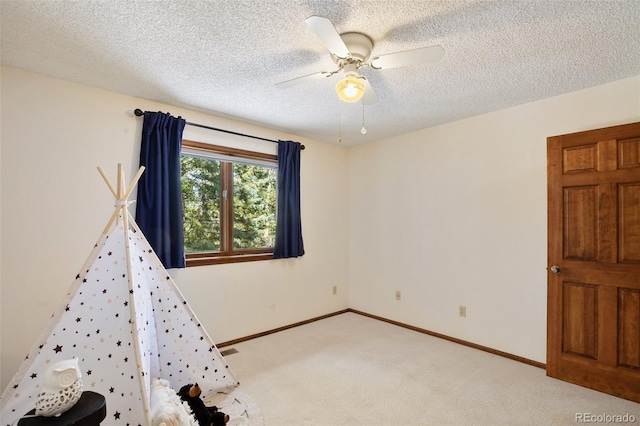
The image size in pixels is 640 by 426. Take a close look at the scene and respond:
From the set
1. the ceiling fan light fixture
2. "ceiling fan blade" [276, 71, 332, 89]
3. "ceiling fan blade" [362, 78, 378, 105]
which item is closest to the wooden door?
"ceiling fan blade" [362, 78, 378, 105]

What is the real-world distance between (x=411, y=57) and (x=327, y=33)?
53 cm

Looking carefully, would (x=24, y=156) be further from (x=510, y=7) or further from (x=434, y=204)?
(x=434, y=204)

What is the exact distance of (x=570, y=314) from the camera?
264cm

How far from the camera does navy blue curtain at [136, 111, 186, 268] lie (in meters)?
2.88

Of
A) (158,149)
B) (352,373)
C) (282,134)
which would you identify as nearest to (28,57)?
(158,149)

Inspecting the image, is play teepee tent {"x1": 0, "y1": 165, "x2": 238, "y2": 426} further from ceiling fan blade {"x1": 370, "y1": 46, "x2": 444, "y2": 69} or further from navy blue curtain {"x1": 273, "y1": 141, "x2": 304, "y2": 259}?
ceiling fan blade {"x1": 370, "y1": 46, "x2": 444, "y2": 69}

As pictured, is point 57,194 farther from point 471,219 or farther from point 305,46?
point 471,219

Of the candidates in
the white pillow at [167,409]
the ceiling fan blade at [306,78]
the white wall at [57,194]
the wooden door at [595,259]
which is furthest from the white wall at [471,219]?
the white pillow at [167,409]

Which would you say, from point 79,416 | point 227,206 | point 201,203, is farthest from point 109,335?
point 227,206

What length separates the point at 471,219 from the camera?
345 cm

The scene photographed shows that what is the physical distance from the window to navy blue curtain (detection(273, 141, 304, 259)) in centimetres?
14

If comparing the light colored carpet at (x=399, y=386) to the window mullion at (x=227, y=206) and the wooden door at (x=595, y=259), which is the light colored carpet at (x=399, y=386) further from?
the window mullion at (x=227, y=206)

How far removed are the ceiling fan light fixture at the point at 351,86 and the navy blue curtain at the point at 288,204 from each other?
6.83ft

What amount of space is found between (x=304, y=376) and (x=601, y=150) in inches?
120
